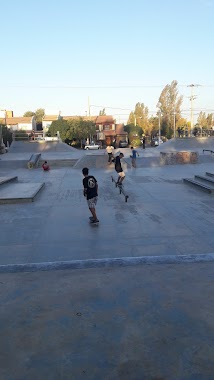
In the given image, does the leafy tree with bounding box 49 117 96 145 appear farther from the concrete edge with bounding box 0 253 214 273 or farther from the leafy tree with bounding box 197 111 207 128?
the leafy tree with bounding box 197 111 207 128

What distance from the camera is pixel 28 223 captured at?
7469mm

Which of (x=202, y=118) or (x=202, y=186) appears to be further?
(x=202, y=118)

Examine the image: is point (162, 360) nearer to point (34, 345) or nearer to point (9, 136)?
point (34, 345)

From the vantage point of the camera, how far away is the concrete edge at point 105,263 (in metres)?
4.64

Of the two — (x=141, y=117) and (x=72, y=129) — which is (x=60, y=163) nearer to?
(x=72, y=129)

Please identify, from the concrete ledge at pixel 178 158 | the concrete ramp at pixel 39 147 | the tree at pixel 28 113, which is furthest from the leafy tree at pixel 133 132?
the concrete ledge at pixel 178 158

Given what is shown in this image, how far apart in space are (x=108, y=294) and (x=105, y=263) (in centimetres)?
97

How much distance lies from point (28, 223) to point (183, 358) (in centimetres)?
542

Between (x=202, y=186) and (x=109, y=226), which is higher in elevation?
(x=202, y=186)

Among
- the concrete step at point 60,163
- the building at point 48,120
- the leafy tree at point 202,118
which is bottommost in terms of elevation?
the concrete step at point 60,163

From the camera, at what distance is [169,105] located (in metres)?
62.7

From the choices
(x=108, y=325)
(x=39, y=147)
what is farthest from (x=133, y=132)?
(x=108, y=325)

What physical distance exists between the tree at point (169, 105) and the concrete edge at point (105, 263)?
193ft

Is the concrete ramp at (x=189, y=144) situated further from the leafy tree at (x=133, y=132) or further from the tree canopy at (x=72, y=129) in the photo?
the leafy tree at (x=133, y=132)
